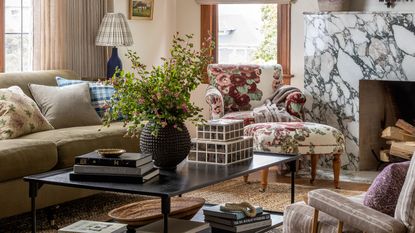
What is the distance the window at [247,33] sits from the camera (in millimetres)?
7719

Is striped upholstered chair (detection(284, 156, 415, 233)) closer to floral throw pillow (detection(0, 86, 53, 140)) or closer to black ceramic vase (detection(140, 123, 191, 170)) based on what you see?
black ceramic vase (detection(140, 123, 191, 170))

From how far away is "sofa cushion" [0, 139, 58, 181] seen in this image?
456 cm

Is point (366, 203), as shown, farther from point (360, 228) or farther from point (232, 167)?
point (232, 167)

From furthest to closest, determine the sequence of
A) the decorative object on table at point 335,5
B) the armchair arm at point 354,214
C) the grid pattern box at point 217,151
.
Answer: the decorative object on table at point 335,5 → the grid pattern box at point 217,151 → the armchair arm at point 354,214

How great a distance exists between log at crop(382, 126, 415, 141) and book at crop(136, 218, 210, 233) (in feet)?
10.7

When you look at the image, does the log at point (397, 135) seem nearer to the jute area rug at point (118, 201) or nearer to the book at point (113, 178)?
the jute area rug at point (118, 201)

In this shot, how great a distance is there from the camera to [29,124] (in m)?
5.32

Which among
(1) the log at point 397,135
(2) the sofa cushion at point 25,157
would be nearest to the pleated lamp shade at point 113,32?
(2) the sofa cushion at point 25,157

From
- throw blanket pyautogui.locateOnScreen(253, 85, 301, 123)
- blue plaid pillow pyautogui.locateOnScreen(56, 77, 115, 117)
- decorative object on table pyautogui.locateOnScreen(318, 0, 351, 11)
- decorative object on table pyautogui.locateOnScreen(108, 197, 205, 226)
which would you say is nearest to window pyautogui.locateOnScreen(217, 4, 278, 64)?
decorative object on table pyautogui.locateOnScreen(318, 0, 351, 11)

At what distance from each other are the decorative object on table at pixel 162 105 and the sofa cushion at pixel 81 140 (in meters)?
1.09

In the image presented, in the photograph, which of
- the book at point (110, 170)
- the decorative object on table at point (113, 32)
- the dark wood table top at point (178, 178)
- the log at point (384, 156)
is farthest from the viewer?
the log at point (384, 156)

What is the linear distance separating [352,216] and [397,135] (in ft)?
12.1

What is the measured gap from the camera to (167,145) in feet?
13.2

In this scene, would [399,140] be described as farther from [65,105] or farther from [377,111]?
[65,105]
